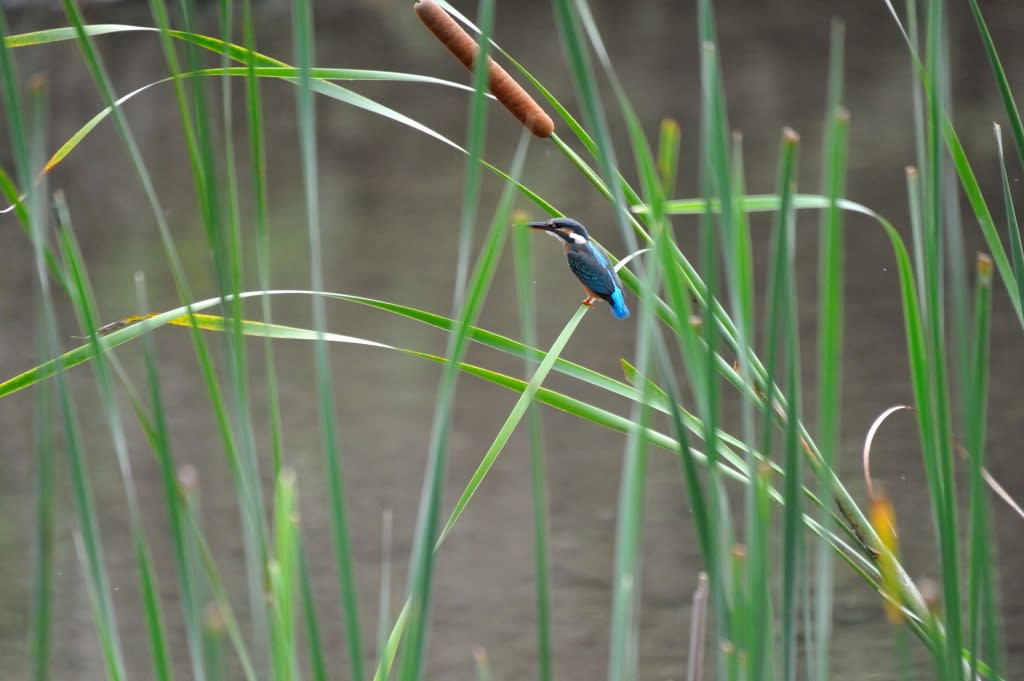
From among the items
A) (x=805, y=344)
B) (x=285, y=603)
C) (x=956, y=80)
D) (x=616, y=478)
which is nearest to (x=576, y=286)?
(x=805, y=344)

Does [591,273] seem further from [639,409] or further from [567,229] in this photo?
[639,409]

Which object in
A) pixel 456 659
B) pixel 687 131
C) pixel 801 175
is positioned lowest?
pixel 456 659

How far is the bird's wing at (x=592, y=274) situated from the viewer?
206cm

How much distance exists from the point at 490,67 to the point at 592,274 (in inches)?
49.3

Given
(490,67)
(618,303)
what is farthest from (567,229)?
(490,67)

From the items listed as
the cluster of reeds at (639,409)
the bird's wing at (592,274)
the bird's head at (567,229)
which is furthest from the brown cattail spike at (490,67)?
the bird's wing at (592,274)

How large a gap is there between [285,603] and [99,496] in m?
4.04

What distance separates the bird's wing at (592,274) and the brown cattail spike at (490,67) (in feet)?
3.80

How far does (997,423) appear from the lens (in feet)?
14.5

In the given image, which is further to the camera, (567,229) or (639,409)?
(567,229)

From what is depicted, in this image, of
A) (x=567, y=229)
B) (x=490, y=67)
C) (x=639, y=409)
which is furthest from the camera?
(x=567, y=229)

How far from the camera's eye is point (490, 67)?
839mm

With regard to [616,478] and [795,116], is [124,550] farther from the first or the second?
[795,116]

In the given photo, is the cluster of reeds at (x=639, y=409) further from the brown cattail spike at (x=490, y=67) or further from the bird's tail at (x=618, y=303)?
the bird's tail at (x=618, y=303)
